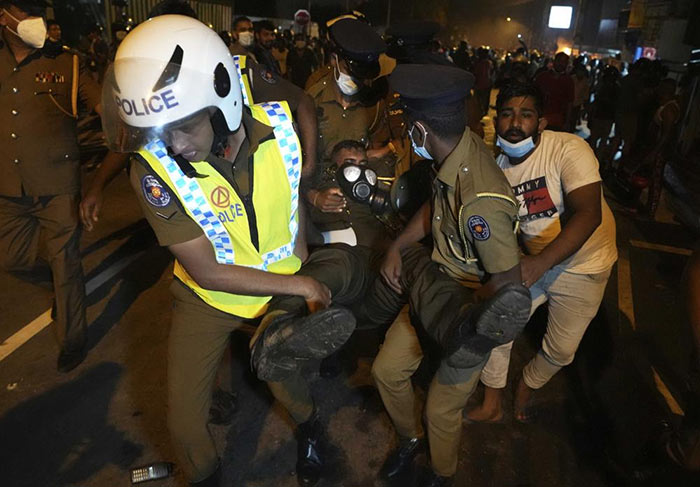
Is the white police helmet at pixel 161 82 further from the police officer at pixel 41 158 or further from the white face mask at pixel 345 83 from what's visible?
the white face mask at pixel 345 83

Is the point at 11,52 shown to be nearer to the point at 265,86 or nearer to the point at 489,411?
the point at 265,86

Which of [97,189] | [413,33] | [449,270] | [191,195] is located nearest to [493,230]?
[449,270]

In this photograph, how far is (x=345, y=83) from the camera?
355cm

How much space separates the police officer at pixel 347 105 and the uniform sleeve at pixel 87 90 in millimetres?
1404

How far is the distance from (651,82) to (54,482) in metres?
8.23

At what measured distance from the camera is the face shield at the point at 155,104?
5.39 ft

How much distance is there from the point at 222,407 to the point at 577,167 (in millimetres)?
2312

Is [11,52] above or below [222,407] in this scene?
above

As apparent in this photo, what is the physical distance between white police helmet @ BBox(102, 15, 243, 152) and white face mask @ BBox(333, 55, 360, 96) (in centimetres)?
180

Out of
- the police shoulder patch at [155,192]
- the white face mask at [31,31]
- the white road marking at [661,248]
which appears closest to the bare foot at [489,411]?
the police shoulder patch at [155,192]

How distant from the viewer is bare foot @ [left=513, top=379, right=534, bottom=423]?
3.10 metres

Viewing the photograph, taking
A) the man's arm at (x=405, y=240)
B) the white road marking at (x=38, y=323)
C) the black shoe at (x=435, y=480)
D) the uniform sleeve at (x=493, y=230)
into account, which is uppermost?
the uniform sleeve at (x=493, y=230)

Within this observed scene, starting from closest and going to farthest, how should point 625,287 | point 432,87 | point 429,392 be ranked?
point 432,87
point 429,392
point 625,287

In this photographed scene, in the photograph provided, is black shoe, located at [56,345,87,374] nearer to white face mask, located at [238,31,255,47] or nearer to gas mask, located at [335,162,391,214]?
gas mask, located at [335,162,391,214]
